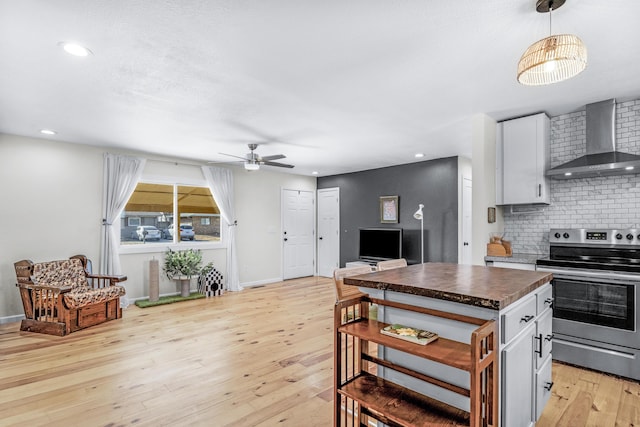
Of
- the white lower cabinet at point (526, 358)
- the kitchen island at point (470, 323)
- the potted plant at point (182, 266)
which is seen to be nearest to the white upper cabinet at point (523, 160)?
the white lower cabinet at point (526, 358)

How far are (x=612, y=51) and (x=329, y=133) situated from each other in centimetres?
277

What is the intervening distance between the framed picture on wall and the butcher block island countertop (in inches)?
164

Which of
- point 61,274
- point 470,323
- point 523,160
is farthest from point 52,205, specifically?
point 523,160

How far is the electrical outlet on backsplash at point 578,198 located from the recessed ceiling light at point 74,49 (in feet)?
14.2

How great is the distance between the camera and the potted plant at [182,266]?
5461 millimetres

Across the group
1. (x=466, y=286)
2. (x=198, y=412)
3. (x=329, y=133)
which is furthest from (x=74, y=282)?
(x=466, y=286)

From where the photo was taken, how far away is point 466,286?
64.2 inches

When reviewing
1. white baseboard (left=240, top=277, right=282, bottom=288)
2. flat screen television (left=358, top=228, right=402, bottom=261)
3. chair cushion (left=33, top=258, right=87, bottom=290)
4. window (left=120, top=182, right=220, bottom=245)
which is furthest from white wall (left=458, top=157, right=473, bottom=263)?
chair cushion (left=33, top=258, right=87, bottom=290)

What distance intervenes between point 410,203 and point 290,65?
4341 mm

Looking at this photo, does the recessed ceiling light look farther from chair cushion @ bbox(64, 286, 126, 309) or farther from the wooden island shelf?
chair cushion @ bbox(64, 286, 126, 309)

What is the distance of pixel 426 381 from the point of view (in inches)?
62.6

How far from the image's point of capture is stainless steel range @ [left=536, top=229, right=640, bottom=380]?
262cm

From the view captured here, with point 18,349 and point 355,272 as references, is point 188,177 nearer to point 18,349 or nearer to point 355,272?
point 18,349

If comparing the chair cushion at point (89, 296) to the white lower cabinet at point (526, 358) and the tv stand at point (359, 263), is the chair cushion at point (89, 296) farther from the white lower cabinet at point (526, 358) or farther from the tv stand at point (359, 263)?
the white lower cabinet at point (526, 358)
